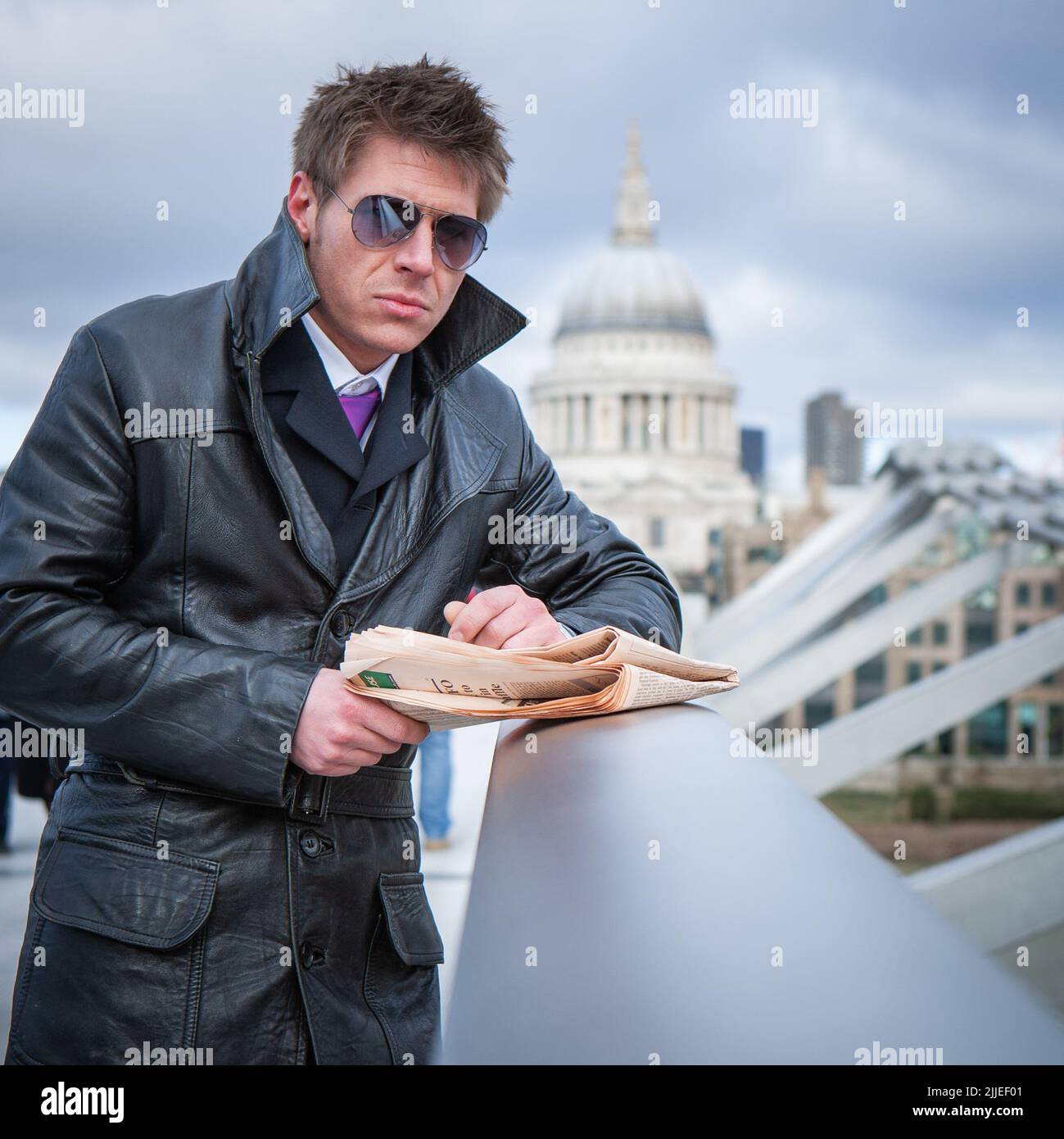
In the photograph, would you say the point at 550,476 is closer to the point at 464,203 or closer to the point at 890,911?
the point at 464,203

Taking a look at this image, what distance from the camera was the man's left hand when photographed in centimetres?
130

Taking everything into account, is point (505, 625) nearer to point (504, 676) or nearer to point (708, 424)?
point (504, 676)

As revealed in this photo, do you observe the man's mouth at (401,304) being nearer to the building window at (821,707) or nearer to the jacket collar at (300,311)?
the jacket collar at (300,311)

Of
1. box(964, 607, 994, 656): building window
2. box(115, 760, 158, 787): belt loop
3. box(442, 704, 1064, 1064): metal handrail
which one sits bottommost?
box(442, 704, 1064, 1064): metal handrail

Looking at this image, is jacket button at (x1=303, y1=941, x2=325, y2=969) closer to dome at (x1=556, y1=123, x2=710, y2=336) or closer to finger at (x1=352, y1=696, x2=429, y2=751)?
finger at (x1=352, y1=696, x2=429, y2=751)

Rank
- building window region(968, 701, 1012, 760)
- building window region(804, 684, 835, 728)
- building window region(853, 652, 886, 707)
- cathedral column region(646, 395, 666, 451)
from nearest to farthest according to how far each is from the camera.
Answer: building window region(968, 701, 1012, 760)
building window region(804, 684, 835, 728)
building window region(853, 652, 886, 707)
cathedral column region(646, 395, 666, 451)

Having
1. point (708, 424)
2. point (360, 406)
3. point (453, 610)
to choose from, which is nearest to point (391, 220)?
point (360, 406)

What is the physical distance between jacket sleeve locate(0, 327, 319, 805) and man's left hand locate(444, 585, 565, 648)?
144 mm

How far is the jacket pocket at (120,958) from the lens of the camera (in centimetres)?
132

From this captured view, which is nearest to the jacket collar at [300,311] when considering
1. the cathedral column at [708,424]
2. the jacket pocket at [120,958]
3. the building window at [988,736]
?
the jacket pocket at [120,958]

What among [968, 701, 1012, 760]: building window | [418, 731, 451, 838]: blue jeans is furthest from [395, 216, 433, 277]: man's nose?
[968, 701, 1012, 760]: building window

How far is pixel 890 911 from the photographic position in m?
0.72

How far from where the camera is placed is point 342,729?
121 cm
